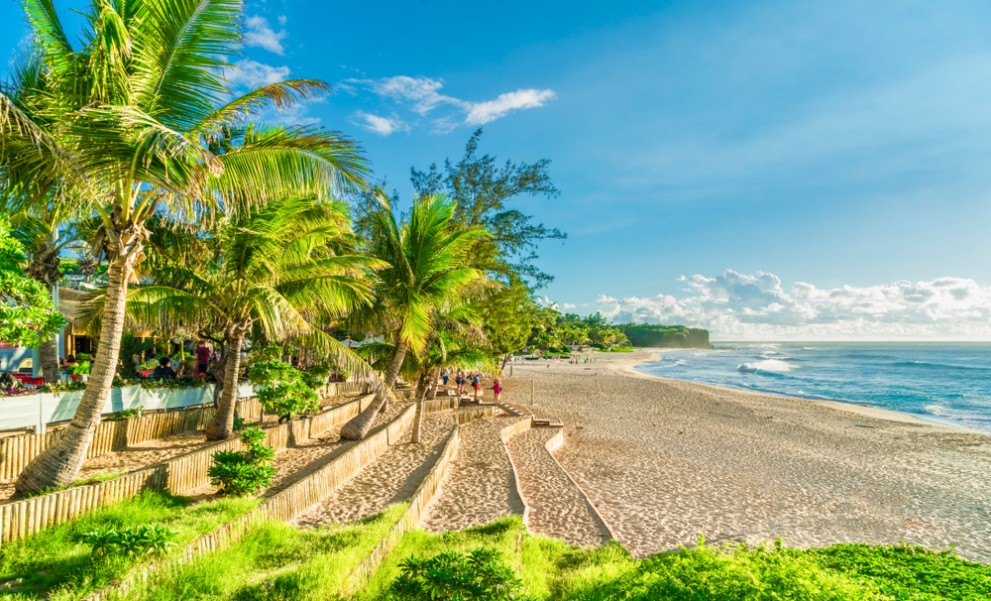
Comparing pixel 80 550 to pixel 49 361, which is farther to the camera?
pixel 49 361

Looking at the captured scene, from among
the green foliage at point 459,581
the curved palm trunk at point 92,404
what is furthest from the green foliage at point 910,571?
the curved palm trunk at point 92,404

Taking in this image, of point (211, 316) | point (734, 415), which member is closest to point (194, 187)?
point (211, 316)

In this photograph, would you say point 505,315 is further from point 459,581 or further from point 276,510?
point 459,581

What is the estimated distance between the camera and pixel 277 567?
493 centimetres

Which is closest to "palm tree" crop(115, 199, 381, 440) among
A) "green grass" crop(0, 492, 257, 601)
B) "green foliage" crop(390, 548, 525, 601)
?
"green grass" crop(0, 492, 257, 601)

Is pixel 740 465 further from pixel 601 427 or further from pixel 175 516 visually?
pixel 175 516

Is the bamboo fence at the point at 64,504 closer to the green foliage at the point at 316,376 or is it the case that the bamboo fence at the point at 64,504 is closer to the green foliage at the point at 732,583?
the green foliage at the point at 732,583

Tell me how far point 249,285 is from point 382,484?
4.62 meters

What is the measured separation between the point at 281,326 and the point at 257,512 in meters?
3.86

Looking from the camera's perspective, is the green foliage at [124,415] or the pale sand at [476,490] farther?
the green foliage at [124,415]

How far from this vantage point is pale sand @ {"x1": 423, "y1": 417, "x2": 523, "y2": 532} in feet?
26.8

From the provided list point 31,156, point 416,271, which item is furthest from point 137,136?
point 416,271

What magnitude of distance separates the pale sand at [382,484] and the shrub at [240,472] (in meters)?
0.87

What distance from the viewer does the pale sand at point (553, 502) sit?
811cm
